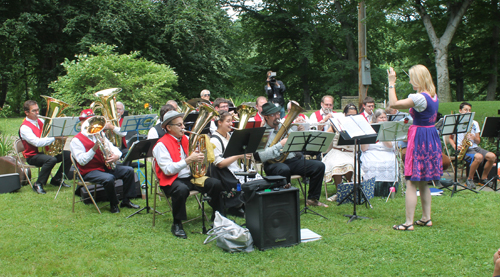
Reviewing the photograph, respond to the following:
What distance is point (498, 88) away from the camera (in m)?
19.0

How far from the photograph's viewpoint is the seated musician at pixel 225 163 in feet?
17.0

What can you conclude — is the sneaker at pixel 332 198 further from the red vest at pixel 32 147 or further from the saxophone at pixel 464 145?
the red vest at pixel 32 147

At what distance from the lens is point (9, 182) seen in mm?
6895

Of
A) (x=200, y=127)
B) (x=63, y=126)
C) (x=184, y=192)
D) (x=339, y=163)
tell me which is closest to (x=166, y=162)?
(x=184, y=192)

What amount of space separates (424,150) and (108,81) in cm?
1114

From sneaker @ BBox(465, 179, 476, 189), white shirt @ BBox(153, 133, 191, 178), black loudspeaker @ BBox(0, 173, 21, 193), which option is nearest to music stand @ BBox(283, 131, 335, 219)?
white shirt @ BBox(153, 133, 191, 178)

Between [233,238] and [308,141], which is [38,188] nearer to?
[233,238]

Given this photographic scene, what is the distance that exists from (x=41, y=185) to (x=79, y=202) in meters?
1.24

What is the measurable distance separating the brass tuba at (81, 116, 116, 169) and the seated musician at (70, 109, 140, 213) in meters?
0.04

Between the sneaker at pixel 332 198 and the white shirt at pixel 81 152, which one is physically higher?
the white shirt at pixel 81 152

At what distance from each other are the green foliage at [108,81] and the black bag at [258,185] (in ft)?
31.3

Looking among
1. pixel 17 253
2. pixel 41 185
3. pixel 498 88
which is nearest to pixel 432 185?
pixel 17 253

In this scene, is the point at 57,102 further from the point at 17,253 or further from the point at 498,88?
the point at 498,88

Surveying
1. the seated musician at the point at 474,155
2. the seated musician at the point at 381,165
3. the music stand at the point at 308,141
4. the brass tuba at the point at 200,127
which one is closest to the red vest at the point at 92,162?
the brass tuba at the point at 200,127
